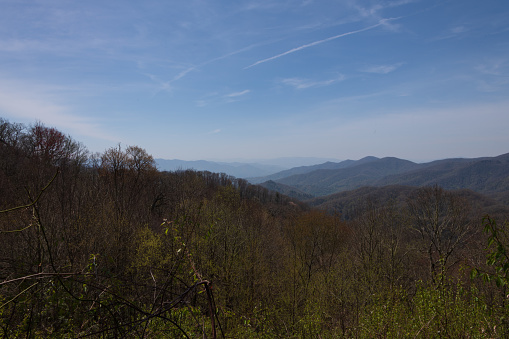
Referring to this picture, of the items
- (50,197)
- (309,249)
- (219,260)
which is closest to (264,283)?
(219,260)

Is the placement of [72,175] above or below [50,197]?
above

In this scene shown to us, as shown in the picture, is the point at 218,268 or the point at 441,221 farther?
the point at 441,221

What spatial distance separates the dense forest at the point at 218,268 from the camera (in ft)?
10.9

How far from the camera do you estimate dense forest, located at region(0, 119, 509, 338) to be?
3.31 metres

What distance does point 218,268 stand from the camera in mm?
14008

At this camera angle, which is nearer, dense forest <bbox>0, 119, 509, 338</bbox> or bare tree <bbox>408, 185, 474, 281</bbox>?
dense forest <bbox>0, 119, 509, 338</bbox>

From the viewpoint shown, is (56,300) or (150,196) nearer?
(56,300)

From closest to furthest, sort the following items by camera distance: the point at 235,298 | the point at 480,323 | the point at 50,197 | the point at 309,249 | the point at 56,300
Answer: the point at 56,300 → the point at 480,323 → the point at 50,197 → the point at 235,298 → the point at 309,249

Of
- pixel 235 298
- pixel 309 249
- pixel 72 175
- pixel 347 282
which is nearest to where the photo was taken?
pixel 72 175

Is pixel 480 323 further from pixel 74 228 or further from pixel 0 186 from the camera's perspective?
pixel 0 186

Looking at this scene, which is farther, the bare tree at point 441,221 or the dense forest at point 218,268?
the bare tree at point 441,221

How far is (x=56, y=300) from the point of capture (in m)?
2.68

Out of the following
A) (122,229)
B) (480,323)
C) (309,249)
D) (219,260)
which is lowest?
(309,249)

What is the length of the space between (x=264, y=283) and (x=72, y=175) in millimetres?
12098
